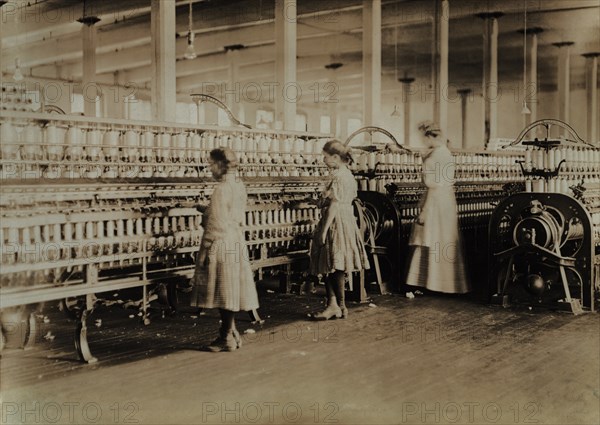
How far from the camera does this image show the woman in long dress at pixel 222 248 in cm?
484

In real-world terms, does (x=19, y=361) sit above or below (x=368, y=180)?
below

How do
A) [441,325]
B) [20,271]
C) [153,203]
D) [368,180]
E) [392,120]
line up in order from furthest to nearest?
[392,120] → [368,180] → [441,325] → [153,203] → [20,271]

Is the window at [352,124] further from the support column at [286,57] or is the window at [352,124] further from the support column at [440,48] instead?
the support column at [286,57]

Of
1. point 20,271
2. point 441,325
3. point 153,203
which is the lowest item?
point 441,325

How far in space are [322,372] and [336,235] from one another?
5.80 ft

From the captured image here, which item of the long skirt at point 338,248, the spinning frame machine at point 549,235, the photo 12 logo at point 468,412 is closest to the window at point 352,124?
the spinning frame machine at point 549,235

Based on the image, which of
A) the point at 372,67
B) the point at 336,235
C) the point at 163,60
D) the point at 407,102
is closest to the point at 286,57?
the point at 372,67

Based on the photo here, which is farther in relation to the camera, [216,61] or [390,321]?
[216,61]

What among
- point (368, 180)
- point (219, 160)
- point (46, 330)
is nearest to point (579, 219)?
point (368, 180)

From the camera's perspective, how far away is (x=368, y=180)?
789 centimetres

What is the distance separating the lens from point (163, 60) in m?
7.55

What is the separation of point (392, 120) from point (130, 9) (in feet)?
60.2

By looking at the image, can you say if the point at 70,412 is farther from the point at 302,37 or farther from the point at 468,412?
the point at 302,37

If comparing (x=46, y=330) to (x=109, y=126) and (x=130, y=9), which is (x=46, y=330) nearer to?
(x=109, y=126)
